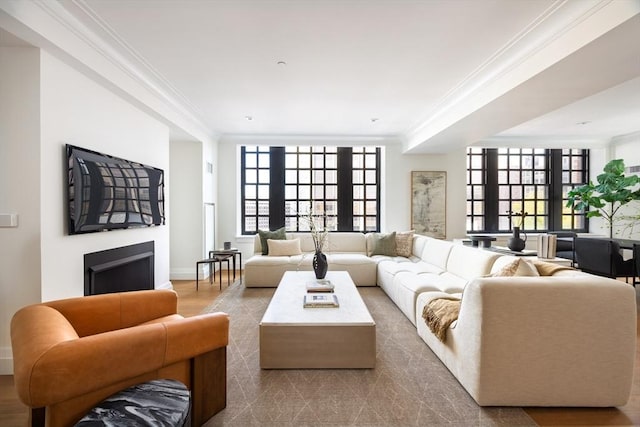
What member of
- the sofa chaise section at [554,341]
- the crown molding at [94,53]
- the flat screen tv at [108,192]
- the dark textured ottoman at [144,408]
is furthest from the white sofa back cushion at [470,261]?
the crown molding at [94,53]

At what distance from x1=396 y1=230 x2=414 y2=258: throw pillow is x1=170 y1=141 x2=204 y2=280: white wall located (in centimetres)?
361

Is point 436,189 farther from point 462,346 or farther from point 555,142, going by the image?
point 462,346

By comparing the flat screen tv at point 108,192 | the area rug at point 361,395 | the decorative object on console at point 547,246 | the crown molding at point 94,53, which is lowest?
the area rug at point 361,395

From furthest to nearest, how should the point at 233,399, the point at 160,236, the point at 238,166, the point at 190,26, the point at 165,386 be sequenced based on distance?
1. the point at 238,166
2. the point at 160,236
3. the point at 190,26
4. the point at 233,399
5. the point at 165,386

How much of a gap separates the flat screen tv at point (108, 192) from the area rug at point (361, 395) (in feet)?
5.85

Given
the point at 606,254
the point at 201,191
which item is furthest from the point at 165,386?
the point at 606,254

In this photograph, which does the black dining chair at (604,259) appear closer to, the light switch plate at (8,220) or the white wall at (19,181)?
the white wall at (19,181)

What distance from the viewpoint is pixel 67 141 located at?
2.64 meters

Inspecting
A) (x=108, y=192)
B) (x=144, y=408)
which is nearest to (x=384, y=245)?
(x=108, y=192)

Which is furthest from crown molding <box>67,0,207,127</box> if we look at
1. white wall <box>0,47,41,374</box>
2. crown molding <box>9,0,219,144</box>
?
white wall <box>0,47,41,374</box>

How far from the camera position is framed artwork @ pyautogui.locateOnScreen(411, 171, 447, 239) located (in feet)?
21.4

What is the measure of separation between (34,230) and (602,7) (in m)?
4.44

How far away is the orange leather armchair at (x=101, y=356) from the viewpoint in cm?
125

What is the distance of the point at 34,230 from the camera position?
7.75 ft
